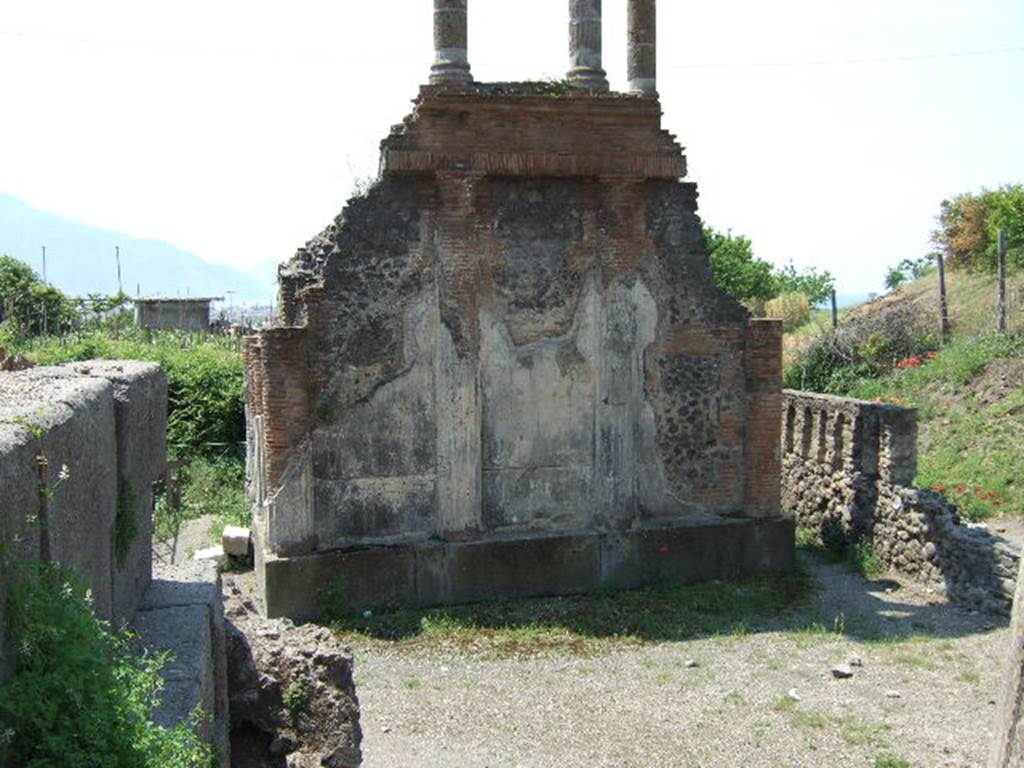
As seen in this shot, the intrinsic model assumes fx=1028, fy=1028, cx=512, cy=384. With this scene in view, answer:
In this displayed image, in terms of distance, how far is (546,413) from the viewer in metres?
10.3

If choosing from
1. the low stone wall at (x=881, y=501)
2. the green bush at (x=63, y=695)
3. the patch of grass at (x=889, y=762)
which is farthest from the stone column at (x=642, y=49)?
the green bush at (x=63, y=695)

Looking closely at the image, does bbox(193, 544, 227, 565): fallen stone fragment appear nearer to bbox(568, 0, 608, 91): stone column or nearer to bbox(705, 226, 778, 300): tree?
bbox(568, 0, 608, 91): stone column

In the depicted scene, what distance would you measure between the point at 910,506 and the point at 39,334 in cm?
2447

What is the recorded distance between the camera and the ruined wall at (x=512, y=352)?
977 centimetres

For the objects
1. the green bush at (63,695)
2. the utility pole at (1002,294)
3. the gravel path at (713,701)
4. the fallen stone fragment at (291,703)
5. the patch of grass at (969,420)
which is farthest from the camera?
the utility pole at (1002,294)

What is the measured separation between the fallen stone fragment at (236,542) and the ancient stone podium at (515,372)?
2.93 ft

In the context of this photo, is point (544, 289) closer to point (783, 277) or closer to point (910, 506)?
point (910, 506)

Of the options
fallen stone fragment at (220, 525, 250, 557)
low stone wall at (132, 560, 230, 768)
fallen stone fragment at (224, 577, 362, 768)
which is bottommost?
fallen stone fragment at (220, 525, 250, 557)

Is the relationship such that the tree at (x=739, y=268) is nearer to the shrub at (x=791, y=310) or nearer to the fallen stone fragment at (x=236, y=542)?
the shrub at (x=791, y=310)

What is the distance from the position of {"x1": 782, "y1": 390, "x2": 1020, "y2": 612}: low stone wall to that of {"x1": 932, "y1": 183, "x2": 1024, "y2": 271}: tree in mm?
13206

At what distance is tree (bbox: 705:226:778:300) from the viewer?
1242 inches

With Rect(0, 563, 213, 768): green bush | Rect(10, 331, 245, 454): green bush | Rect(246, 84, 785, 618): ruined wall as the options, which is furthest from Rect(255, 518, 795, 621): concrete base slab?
Rect(10, 331, 245, 454): green bush

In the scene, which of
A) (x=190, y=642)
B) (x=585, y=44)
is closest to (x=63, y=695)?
(x=190, y=642)

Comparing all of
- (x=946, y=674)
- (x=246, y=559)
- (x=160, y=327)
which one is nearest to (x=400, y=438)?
(x=246, y=559)
